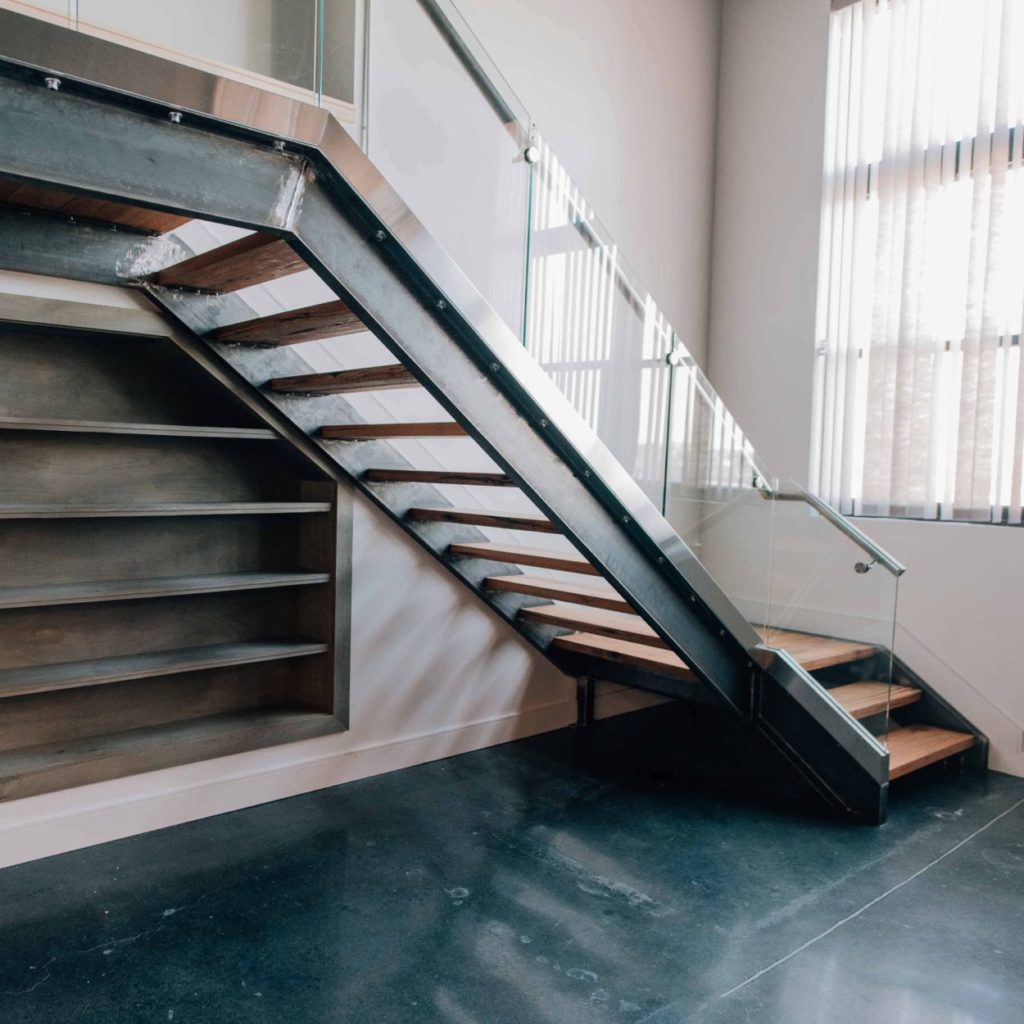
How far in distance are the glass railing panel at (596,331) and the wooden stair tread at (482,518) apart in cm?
41

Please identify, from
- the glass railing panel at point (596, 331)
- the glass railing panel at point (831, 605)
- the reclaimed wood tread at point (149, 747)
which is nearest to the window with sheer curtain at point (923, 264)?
the glass railing panel at point (831, 605)

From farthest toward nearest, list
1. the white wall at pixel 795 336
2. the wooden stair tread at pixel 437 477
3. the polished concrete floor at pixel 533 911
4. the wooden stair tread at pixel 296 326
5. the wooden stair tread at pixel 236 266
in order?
the white wall at pixel 795 336 → the wooden stair tread at pixel 437 477 → the wooden stair tread at pixel 296 326 → the wooden stair tread at pixel 236 266 → the polished concrete floor at pixel 533 911

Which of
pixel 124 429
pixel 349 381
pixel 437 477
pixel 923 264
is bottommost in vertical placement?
pixel 437 477

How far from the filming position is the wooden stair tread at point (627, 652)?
3.86m

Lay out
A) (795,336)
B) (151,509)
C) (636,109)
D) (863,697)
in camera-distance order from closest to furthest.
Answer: (151,509) → (863,697) → (636,109) → (795,336)

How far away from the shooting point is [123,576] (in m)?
3.45

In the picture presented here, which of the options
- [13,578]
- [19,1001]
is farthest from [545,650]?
[19,1001]

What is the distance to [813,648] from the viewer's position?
3.65 m

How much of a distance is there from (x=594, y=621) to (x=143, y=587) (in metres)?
1.90

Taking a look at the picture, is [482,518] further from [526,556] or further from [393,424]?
[393,424]

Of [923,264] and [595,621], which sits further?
[923,264]

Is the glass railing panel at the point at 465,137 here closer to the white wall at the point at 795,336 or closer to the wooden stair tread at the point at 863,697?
the wooden stair tread at the point at 863,697

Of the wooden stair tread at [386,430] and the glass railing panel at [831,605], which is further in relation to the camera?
the glass railing panel at [831,605]

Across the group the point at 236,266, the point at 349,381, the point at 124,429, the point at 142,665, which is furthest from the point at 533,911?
the point at 236,266
